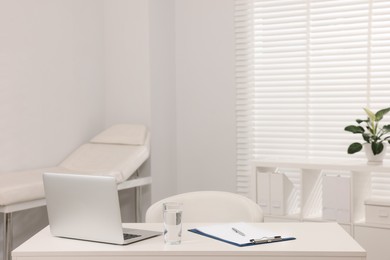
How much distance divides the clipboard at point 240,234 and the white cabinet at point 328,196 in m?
1.41

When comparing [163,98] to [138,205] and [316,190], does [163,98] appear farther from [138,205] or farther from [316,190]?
[316,190]

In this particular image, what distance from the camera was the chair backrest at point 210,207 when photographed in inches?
106

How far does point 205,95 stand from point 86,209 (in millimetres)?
2523

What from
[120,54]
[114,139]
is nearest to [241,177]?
[114,139]

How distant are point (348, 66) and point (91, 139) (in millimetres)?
1865

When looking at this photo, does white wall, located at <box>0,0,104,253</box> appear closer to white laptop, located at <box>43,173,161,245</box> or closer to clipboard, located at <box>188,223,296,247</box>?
white laptop, located at <box>43,173,161,245</box>

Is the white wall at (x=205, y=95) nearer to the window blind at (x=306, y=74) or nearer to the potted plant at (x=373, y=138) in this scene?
the window blind at (x=306, y=74)

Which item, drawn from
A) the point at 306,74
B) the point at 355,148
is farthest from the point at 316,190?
the point at 306,74

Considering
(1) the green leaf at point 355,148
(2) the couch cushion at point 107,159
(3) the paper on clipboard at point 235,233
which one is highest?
(1) the green leaf at point 355,148

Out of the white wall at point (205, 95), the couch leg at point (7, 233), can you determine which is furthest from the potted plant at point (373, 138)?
the couch leg at point (7, 233)

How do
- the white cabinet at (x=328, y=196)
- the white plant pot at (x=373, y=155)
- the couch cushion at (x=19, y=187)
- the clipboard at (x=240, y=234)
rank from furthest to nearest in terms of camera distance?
the white plant pot at (x=373, y=155) → the white cabinet at (x=328, y=196) → the couch cushion at (x=19, y=187) → the clipboard at (x=240, y=234)

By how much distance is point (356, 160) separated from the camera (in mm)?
3852

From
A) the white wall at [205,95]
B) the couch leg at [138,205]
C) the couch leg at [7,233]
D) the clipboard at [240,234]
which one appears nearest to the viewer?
the clipboard at [240,234]

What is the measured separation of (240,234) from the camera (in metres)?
2.10
